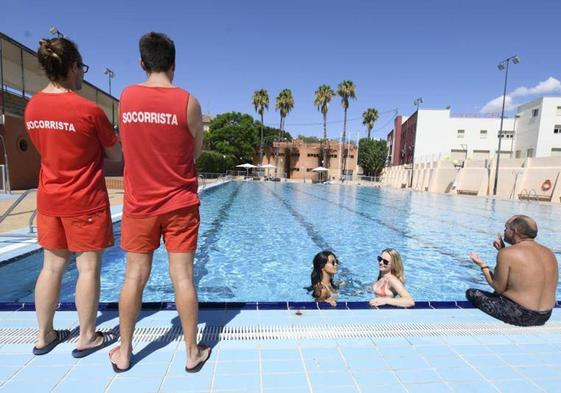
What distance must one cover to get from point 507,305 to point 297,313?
172 cm

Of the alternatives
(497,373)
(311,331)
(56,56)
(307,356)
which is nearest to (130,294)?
(307,356)

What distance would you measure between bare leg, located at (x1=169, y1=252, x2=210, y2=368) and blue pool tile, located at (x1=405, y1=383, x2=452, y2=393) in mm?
1211

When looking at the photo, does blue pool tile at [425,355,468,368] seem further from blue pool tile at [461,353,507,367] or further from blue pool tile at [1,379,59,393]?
blue pool tile at [1,379,59,393]

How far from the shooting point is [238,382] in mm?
1811

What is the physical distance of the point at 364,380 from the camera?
6.10ft

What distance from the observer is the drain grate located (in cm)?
223

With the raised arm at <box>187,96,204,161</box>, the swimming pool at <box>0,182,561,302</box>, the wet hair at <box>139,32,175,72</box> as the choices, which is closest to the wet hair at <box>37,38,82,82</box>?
the wet hair at <box>139,32,175,72</box>

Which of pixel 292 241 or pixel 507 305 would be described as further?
pixel 292 241

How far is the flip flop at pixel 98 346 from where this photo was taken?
77.8 inches

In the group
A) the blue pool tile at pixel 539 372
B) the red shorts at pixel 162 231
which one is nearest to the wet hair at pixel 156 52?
the red shorts at pixel 162 231

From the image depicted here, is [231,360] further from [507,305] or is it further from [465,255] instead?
[465,255]

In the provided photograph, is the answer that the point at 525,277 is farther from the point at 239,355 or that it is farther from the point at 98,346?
the point at 98,346

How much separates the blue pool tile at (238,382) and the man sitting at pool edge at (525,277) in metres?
2.12

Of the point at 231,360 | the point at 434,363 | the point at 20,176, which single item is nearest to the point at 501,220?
the point at 434,363
